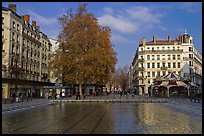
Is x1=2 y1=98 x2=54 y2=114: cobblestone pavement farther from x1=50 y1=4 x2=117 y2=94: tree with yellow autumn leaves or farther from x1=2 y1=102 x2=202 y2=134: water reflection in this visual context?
x1=50 y1=4 x2=117 y2=94: tree with yellow autumn leaves

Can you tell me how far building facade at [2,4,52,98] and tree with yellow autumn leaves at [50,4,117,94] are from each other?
7929 mm

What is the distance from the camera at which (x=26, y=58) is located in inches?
2329

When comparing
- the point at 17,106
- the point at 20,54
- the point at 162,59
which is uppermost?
the point at 162,59

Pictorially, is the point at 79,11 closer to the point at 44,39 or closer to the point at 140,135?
the point at 44,39

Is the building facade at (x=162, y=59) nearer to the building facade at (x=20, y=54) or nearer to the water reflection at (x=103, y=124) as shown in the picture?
the building facade at (x=20, y=54)

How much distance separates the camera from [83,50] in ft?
160

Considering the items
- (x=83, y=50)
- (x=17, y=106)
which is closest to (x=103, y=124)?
(x=17, y=106)

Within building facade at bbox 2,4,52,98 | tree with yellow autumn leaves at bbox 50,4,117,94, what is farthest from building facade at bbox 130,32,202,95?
tree with yellow autumn leaves at bbox 50,4,117,94

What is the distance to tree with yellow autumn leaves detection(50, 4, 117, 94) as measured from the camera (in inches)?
1826

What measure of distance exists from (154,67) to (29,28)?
5228 centimetres

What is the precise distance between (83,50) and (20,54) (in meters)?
15.3

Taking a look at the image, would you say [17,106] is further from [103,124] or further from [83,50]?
[83,50]

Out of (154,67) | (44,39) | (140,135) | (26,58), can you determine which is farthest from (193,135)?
(154,67)

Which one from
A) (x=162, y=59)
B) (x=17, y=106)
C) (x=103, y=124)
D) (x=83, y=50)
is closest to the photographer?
(x=103, y=124)
